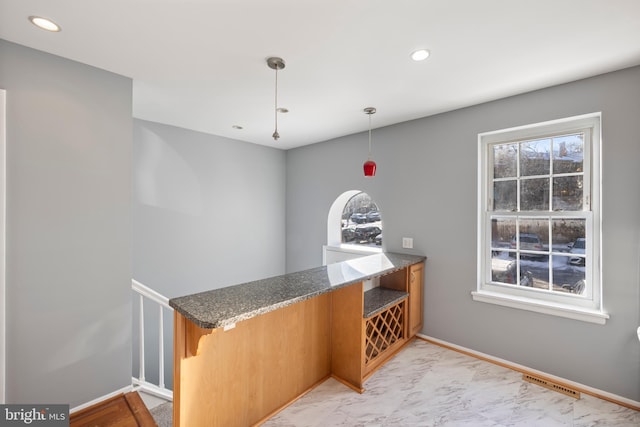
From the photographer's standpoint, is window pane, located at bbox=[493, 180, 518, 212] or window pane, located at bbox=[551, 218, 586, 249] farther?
window pane, located at bbox=[493, 180, 518, 212]

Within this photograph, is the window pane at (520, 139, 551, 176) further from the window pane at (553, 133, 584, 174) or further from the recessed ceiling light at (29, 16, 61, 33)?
the recessed ceiling light at (29, 16, 61, 33)

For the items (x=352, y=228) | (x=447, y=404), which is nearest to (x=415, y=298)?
(x=447, y=404)

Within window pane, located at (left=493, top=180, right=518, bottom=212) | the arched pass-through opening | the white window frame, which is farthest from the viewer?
the arched pass-through opening

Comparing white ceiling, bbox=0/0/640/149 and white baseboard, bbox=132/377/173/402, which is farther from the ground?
white ceiling, bbox=0/0/640/149

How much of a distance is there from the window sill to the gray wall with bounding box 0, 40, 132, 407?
3.01 m

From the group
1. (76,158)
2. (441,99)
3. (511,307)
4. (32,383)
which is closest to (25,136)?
(76,158)

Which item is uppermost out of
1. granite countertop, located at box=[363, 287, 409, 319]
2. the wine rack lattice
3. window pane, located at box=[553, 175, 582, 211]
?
window pane, located at box=[553, 175, 582, 211]

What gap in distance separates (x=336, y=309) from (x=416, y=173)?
5.55ft

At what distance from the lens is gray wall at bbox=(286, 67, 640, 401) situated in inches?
74.0

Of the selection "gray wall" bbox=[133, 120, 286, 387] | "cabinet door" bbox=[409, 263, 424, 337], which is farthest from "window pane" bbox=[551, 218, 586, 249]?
"gray wall" bbox=[133, 120, 286, 387]

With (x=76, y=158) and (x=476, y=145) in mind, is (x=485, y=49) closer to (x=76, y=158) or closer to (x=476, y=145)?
(x=476, y=145)

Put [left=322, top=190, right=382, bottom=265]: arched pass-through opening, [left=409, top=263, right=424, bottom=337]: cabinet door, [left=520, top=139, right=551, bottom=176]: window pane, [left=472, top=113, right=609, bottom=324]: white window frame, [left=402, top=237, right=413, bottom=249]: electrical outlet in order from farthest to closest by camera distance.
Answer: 1. [left=322, top=190, right=382, bottom=265]: arched pass-through opening
2. [left=402, top=237, right=413, bottom=249]: electrical outlet
3. [left=409, top=263, right=424, bottom=337]: cabinet door
4. [left=520, top=139, right=551, bottom=176]: window pane
5. [left=472, top=113, right=609, bottom=324]: white window frame

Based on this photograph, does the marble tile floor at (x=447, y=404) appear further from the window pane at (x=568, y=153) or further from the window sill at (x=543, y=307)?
the window pane at (x=568, y=153)

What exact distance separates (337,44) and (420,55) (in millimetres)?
546
